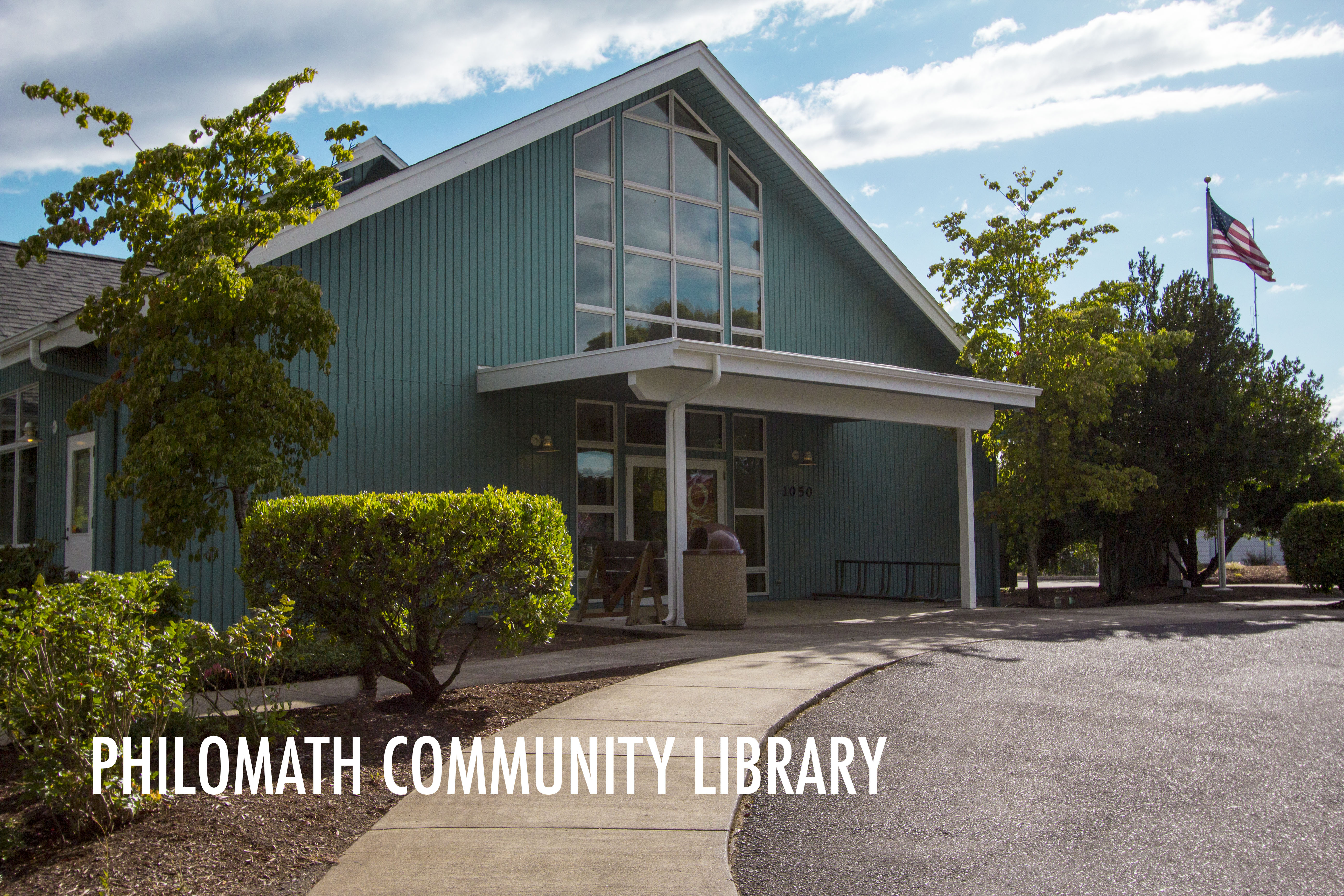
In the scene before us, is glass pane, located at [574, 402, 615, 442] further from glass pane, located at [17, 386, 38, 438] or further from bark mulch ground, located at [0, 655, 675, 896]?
bark mulch ground, located at [0, 655, 675, 896]

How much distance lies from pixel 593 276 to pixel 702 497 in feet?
11.7

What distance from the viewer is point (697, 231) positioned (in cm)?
1517

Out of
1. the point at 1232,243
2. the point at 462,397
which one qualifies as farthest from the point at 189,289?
the point at 1232,243

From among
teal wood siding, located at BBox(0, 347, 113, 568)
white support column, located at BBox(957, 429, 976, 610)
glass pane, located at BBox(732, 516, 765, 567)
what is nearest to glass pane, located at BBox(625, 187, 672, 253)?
glass pane, located at BBox(732, 516, 765, 567)

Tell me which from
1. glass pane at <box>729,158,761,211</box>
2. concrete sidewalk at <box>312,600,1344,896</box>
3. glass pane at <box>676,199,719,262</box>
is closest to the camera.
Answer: concrete sidewalk at <box>312,600,1344,896</box>

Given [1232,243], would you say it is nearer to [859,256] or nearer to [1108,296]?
[1108,296]

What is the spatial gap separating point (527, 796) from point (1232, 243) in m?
22.3

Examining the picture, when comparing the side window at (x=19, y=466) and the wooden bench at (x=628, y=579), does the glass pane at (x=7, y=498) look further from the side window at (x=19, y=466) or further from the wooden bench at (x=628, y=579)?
the wooden bench at (x=628, y=579)

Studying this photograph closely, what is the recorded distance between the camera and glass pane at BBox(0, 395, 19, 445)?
13.2 m

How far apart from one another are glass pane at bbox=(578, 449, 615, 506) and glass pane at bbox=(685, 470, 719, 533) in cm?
130

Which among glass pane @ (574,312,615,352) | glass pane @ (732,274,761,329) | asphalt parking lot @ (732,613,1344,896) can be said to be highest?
glass pane @ (732,274,761,329)

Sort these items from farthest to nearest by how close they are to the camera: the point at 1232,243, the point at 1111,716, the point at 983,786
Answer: the point at 1232,243 → the point at 1111,716 → the point at 983,786

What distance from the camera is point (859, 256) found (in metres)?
16.8

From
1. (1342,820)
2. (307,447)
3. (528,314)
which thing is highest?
(528,314)
